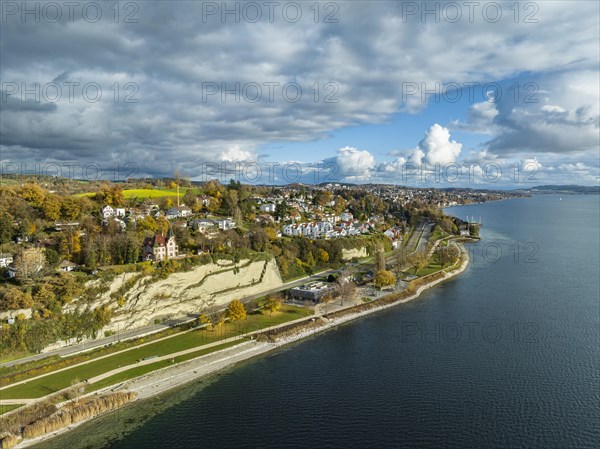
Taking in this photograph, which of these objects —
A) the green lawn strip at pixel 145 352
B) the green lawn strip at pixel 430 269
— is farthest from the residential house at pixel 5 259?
the green lawn strip at pixel 430 269

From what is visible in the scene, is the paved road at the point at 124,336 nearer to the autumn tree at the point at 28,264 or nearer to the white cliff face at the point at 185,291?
the white cliff face at the point at 185,291

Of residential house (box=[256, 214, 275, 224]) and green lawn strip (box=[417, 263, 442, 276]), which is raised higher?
residential house (box=[256, 214, 275, 224])

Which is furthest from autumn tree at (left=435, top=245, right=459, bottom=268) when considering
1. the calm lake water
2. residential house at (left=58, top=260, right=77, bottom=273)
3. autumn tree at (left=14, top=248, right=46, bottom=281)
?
autumn tree at (left=14, top=248, right=46, bottom=281)

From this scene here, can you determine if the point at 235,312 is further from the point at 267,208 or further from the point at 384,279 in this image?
the point at 267,208

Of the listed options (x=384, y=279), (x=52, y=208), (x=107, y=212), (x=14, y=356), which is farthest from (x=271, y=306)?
(x=52, y=208)

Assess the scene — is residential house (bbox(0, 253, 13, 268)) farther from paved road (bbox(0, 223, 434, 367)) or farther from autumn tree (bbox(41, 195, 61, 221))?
paved road (bbox(0, 223, 434, 367))

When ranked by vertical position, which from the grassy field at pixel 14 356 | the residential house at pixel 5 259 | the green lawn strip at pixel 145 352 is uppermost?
the residential house at pixel 5 259

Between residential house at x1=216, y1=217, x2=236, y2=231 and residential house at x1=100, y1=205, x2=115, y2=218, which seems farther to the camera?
residential house at x1=216, y1=217, x2=236, y2=231
